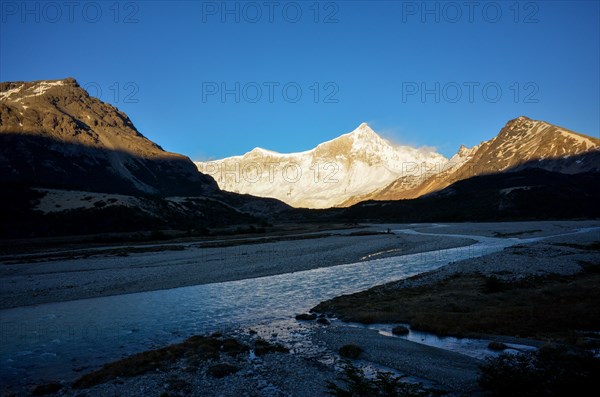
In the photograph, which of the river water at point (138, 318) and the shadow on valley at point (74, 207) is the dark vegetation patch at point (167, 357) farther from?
the shadow on valley at point (74, 207)

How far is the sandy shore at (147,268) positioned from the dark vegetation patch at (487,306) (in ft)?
59.9

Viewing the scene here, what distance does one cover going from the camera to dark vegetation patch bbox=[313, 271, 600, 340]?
19531 mm

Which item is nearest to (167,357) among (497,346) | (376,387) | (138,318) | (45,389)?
(45,389)

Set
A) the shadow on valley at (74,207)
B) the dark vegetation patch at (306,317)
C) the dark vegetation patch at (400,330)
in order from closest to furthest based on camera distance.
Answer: the dark vegetation patch at (400,330), the dark vegetation patch at (306,317), the shadow on valley at (74,207)

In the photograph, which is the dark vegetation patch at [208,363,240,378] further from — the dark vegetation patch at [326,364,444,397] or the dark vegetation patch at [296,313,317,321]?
the dark vegetation patch at [296,313,317,321]

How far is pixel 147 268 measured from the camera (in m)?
48.0

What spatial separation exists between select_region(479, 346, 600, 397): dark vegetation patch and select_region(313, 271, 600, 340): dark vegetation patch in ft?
11.9

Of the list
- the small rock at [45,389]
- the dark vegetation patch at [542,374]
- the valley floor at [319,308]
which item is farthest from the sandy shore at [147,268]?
the dark vegetation patch at [542,374]

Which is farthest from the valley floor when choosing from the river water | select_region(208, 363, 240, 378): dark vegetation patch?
the river water

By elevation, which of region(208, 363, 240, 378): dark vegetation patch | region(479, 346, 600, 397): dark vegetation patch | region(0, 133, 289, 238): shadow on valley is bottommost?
region(208, 363, 240, 378): dark vegetation patch

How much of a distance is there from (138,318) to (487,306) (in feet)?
71.8

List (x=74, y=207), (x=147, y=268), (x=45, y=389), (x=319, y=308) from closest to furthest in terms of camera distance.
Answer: (x=45, y=389), (x=319, y=308), (x=147, y=268), (x=74, y=207)

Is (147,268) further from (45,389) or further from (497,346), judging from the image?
(497,346)

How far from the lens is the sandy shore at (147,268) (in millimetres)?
35562
